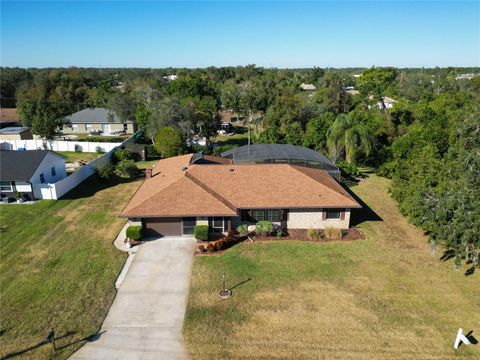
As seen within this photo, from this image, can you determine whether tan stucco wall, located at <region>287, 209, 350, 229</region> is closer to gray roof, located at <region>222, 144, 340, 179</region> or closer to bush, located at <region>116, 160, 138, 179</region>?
gray roof, located at <region>222, 144, 340, 179</region>

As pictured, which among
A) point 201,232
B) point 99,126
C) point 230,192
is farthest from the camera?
point 99,126

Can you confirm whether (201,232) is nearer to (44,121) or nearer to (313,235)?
(313,235)

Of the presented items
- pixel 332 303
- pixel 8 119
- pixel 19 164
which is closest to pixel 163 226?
pixel 332 303

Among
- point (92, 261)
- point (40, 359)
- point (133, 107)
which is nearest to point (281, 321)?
point (40, 359)

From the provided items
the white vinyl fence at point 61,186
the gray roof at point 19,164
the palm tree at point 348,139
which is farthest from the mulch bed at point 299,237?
the gray roof at point 19,164

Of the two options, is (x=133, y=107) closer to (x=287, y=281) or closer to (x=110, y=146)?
(x=110, y=146)

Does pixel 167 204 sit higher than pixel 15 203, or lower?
higher

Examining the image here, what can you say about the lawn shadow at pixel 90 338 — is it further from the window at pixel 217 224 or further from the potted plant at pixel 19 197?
the potted plant at pixel 19 197
